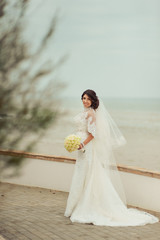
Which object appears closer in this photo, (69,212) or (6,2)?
(6,2)

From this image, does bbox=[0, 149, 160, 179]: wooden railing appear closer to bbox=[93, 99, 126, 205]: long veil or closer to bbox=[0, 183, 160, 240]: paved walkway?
bbox=[93, 99, 126, 205]: long veil

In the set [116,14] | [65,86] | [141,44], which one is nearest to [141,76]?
[141,44]

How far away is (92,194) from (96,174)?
275 mm

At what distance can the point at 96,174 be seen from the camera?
5.59 metres

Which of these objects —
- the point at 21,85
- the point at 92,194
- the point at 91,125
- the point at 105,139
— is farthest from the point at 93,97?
the point at 21,85

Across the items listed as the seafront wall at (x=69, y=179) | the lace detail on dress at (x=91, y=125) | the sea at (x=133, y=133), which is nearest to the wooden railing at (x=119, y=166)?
the seafront wall at (x=69, y=179)

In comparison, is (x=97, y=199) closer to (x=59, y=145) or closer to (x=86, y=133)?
(x=86, y=133)

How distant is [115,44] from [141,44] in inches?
139

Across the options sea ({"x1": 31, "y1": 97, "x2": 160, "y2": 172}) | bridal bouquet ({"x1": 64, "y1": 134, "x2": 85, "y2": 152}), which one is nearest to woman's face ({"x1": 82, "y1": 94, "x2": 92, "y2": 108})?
bridal bouquet ({"x1": 64, "y1": 134, "x2": 85, "y2": 152})

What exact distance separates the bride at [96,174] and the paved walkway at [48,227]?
0.96 ft

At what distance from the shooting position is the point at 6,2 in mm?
1794

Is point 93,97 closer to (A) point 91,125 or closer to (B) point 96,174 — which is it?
(A) point 91,125

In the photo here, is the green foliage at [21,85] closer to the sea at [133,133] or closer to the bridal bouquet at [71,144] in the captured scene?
the bridal bouquet at [71,144]

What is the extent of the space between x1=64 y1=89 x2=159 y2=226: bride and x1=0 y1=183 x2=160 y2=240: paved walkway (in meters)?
0.29
